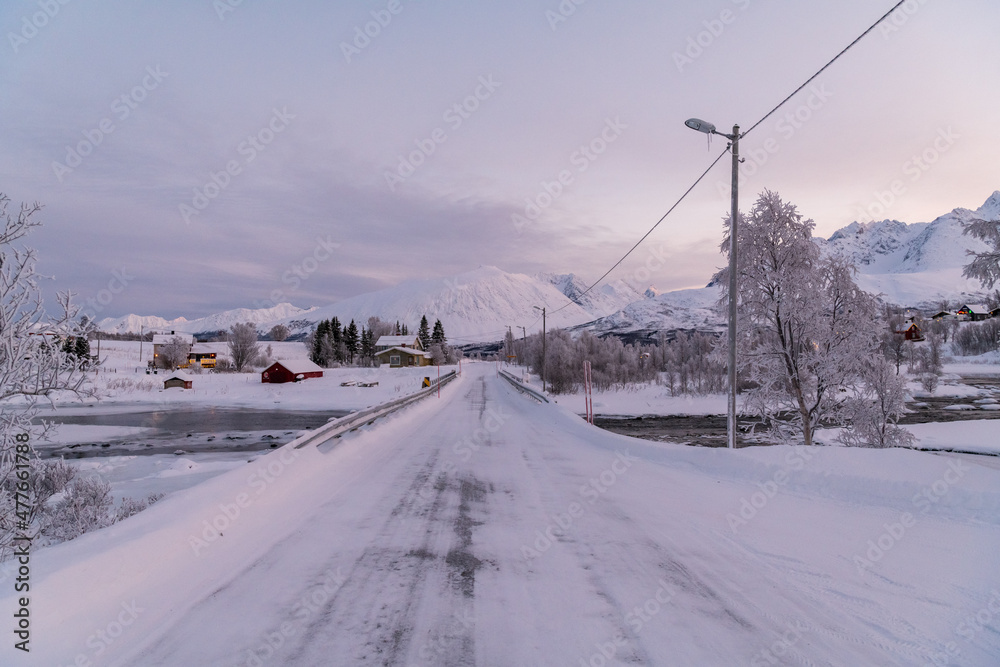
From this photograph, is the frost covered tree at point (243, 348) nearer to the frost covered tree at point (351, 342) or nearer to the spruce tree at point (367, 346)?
the frost covered tree at point (351, 342)

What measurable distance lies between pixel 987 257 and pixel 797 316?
4871 millimetres

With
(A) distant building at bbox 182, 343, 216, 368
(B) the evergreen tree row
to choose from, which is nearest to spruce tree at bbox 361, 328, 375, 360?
(B) the evergreen tree row

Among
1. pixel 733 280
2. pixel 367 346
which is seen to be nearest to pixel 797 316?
pixel 733 280

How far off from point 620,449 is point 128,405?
130ft

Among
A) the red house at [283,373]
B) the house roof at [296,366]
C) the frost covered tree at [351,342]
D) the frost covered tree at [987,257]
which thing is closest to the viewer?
the frost covered tree at [987,257]

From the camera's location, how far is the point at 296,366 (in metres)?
60.5

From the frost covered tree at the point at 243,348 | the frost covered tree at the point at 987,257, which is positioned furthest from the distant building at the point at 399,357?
the frost covered tree at the point at 987,257

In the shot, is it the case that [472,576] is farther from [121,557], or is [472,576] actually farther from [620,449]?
[620,449]

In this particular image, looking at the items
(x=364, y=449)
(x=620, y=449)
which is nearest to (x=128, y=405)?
(x=364, y=449)

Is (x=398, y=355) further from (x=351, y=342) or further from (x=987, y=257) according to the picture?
(x=987, y=257)

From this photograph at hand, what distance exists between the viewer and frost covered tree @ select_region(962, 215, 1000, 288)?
40.5 feet

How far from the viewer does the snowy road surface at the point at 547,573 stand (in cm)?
344

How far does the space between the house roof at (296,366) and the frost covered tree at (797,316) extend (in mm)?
52951

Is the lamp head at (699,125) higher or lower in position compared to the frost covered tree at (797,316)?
higher
